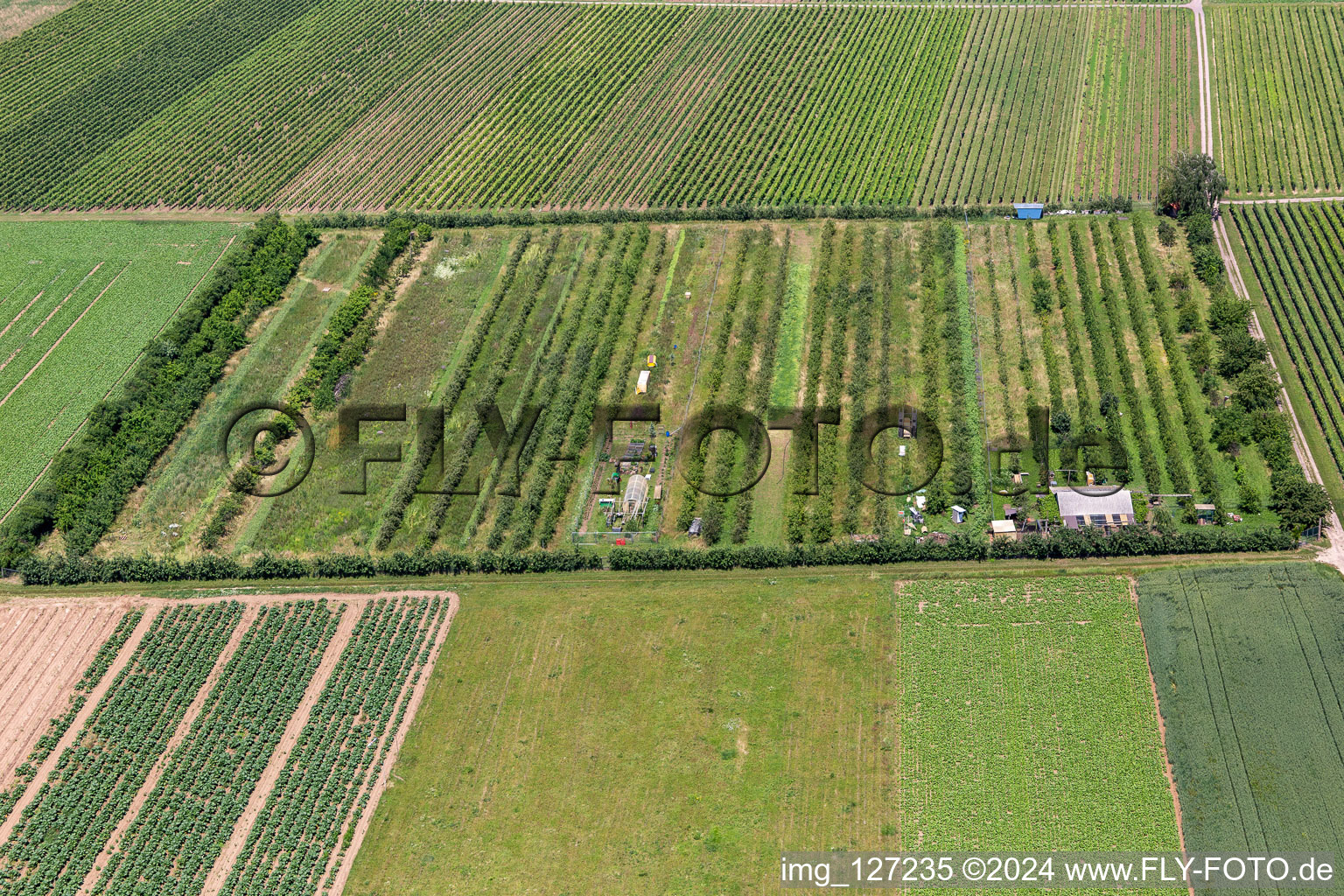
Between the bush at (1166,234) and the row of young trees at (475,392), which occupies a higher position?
the bush at (1166,234)

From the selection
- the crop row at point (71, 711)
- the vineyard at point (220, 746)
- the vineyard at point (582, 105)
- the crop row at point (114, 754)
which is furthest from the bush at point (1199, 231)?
the crop row at point (71, 711)

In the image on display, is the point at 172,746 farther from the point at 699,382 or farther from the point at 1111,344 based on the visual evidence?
the point at 1111,344

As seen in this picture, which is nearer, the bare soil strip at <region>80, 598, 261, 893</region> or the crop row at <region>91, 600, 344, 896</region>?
the crop row at <region>91, 600, 344, 896</region>

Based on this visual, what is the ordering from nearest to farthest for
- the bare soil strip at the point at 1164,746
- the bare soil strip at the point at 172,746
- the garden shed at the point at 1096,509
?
1. the bare soil strip at the point at 1164,746
2. the bare soil strip at the point at 172,746
3. the garden shed at the point at 1096,509

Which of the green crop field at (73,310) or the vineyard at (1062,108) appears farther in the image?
the vineyard at (1062,108)

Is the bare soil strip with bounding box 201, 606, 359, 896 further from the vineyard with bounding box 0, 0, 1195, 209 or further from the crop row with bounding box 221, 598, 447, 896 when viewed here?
the vineyard with bounding box 0, 0, 1195, 209

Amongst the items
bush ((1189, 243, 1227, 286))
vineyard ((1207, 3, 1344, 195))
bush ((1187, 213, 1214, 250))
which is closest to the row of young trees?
bush ((1189, 243, 1227, 286))

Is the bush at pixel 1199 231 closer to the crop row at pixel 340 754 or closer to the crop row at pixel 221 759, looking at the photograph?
the crop row at pixel 340 754
